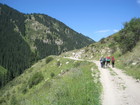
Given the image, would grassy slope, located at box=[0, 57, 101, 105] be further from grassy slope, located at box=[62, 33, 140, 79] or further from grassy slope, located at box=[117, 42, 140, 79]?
grassy slope, located at box=[62, 33, 140, 79]

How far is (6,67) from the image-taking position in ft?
525

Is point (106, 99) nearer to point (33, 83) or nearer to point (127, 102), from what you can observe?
point (127, 102)

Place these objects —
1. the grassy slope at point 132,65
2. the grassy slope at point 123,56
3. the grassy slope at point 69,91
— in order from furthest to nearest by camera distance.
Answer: the grassy slope at point 123,56, the grassy slope at point 132,65, the grassy slope at point 69,91

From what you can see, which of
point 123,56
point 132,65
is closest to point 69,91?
point 132,65

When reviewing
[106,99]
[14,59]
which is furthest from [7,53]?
[106,99]

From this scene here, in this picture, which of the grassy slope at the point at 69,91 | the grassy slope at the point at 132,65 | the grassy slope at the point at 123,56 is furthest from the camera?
the grassy slope at the point at 123,56

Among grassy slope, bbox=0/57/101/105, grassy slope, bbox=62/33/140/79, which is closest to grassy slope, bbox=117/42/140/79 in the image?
grassy slope, bbox=62/33/140/79

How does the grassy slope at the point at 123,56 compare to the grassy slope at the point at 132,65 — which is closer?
the grassy slope at the point at 132,65

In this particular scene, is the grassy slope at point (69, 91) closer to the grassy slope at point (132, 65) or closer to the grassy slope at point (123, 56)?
the grassy slope at point (132, 65)

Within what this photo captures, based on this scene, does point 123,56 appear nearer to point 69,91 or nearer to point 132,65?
point 132,65

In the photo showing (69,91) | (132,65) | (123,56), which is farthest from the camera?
(123,56)

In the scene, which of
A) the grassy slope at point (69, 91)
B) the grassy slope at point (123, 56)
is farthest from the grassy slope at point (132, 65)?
the grassy slope at point (69, 91)

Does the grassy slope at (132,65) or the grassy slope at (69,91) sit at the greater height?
the grassy slope at (132,65)

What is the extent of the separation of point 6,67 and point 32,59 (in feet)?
185
